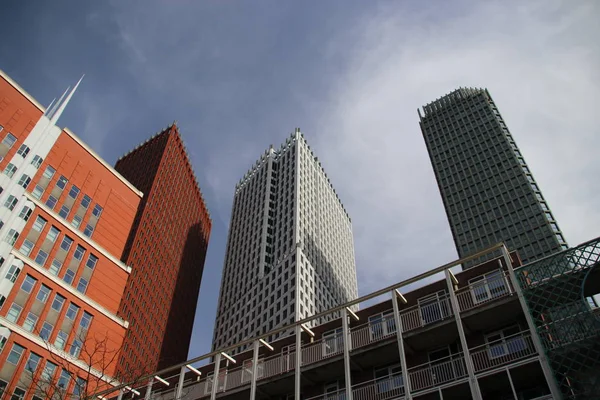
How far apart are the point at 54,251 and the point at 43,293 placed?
4.97 m

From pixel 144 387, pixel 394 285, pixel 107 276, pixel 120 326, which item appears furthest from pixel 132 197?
pixel 394 285

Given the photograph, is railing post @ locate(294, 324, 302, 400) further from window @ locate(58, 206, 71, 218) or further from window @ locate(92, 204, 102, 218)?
window @ locate(92, 204, 102, 218)

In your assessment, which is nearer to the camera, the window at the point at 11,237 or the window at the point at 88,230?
the window at the point at 11,237

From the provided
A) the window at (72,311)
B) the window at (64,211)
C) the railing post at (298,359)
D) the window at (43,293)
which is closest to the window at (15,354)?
the window at (43,293)

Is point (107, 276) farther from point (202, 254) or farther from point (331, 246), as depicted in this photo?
point (202, 254)

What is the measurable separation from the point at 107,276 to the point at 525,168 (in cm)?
9985

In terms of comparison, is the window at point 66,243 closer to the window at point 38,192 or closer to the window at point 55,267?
the window at point 55,267

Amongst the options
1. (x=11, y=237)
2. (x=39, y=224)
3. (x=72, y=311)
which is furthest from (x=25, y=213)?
(x=72, y=311)

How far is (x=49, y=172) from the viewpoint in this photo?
60.3m

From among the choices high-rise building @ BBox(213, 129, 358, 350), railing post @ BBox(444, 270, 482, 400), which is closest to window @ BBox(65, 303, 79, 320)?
railing post @ BBox(444, 270, 482, 400)

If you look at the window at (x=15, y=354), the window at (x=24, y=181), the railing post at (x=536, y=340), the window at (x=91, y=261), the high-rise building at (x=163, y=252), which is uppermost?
the high-rise building at (x=163, y=252)

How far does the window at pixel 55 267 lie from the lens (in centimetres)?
5500

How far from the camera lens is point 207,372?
1486 inches

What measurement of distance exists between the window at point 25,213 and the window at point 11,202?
0.96 m
